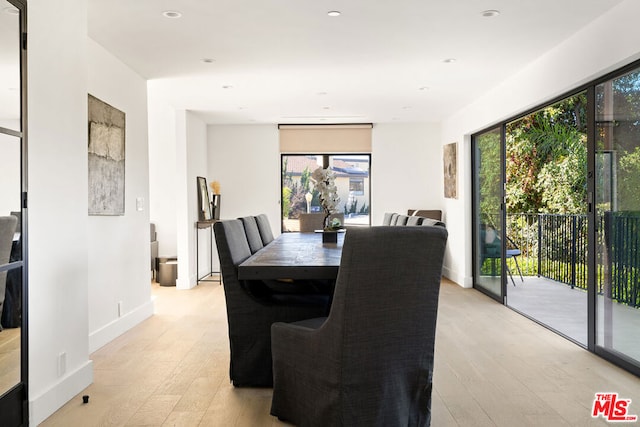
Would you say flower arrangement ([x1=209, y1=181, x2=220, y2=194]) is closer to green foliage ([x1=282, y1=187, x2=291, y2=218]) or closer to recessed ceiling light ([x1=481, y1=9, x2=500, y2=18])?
green foliage ([x1=282, y1=187, x2=291, y2=218])

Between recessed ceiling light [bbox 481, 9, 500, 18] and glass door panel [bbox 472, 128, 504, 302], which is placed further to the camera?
glass door panel [bbox 472, 128, 504, 302]

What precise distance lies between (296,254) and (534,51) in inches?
105

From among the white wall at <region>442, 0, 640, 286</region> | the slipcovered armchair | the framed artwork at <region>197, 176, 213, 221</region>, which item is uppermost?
the white wall at <region>442, 0, 640, 286</region>

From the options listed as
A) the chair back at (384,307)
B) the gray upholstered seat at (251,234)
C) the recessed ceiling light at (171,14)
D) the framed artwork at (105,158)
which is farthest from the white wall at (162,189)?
the chair back at (384,307)

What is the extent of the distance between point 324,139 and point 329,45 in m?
4.01

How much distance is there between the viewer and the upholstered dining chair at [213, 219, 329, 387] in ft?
9.81

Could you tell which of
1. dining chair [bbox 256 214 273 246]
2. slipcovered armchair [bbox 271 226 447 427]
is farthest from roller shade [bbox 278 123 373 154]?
slipcovered armchair [bbox 271 226 447 427]

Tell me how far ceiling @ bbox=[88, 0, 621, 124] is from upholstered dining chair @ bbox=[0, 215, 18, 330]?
1.60 metres

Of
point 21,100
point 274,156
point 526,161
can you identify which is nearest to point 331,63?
point 21,100

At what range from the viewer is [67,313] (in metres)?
2.95

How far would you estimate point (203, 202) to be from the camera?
750 cm

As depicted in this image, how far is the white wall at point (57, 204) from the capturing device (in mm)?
2611

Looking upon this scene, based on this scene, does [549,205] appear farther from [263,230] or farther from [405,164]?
[263,230]

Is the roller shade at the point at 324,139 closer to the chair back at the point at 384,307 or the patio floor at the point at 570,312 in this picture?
the patio floor at the point at 570,312
